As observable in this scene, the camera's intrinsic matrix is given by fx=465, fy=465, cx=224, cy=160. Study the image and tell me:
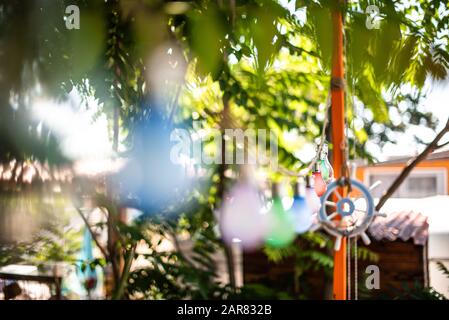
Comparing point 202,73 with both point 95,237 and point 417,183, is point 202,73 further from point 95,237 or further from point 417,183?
point 417,183

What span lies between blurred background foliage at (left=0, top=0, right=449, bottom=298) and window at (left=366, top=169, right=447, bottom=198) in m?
0.10

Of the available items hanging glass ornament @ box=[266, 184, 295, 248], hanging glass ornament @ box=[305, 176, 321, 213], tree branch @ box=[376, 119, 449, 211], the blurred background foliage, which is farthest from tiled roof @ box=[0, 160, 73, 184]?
tree branch @ box=[376, 119, 449, 211]

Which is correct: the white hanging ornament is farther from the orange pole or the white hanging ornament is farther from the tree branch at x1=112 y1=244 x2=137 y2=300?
the orange pole

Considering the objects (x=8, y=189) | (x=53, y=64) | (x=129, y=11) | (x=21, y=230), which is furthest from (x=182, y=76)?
(x=21, y=230)

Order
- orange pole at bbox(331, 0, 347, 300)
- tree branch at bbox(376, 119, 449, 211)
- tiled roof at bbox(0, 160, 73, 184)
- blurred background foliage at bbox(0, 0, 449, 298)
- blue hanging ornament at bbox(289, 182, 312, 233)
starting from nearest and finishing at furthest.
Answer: blurred background foliage at bbox(0, 0, 449, 298) → orange pole at bbox(331, 0, 347, 300) → tiled roof at bbox(0, 160, 73, 184) → blue hanging ornament at bbox(289, 182, 312, 233) → tree branch at bbox(376, 119, 449, 211)

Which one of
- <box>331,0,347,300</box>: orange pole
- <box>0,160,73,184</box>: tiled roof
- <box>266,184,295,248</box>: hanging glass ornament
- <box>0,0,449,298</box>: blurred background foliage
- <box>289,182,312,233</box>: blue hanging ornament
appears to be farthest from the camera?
<box>266,184,295,248</box>: hanging glass ornament

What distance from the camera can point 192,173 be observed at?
1.79 m

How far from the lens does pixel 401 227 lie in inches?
68.2

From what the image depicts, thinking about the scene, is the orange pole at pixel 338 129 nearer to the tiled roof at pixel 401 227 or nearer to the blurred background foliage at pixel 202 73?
the blurred background foliage at pixel 202 73

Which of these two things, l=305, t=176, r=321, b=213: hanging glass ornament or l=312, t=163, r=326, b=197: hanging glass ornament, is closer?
l=312, t=163, r=326, b=197: hanging glass ornament

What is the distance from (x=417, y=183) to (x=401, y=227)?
7.0 inches

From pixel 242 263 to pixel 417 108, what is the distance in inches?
40.1

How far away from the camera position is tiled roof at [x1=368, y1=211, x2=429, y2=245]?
1.68 m

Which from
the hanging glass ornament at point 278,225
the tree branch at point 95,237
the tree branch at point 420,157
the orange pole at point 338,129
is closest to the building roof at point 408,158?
the tree branch at point 420,157
